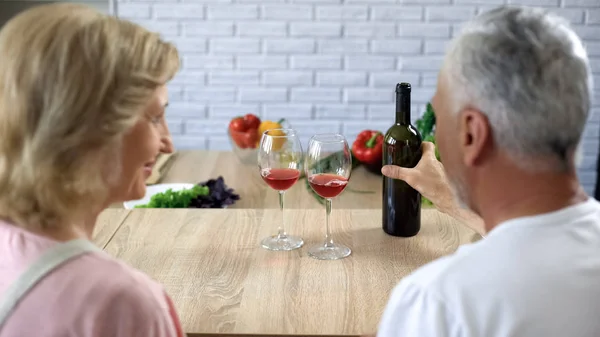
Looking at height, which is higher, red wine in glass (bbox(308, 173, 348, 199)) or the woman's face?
the woman's face

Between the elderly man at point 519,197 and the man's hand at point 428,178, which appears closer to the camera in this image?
the elderly man at point 519,197

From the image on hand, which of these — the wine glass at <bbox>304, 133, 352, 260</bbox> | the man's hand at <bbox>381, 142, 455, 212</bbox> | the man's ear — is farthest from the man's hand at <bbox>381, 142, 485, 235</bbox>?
the man's ear

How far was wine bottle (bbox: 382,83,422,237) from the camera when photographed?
1635mm

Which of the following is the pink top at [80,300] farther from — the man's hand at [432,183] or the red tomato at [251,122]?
the red tomato at [251,122]

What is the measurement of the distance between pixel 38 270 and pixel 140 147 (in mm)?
233

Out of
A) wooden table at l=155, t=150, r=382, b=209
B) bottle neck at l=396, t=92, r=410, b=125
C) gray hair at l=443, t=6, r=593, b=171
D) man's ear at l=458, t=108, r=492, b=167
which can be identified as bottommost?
wooden table at l=155, t=150, r=382, b=209

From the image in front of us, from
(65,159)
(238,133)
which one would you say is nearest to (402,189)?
(65,159)

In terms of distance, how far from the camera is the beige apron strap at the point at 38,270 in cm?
93

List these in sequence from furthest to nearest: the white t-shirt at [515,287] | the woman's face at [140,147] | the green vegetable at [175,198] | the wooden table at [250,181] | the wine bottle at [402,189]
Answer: the wooden table at [250,181] < the green vegetable at [175,198] < the wine bottle at [402,189] < the woman's face at [140,147] < the white t-shirt at [515,287]

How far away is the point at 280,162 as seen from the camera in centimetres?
161

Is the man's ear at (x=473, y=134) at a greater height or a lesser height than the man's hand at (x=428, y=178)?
greater

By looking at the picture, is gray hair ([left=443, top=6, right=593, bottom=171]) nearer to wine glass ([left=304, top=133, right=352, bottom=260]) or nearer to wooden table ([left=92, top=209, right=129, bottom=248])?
wine glass ([left=304, top=133, right=352, bottom=260])

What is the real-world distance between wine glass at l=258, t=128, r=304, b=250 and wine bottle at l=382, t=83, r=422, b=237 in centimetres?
21

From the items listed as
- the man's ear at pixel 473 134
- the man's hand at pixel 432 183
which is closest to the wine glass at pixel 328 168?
the man's hand at pixel 432 183
